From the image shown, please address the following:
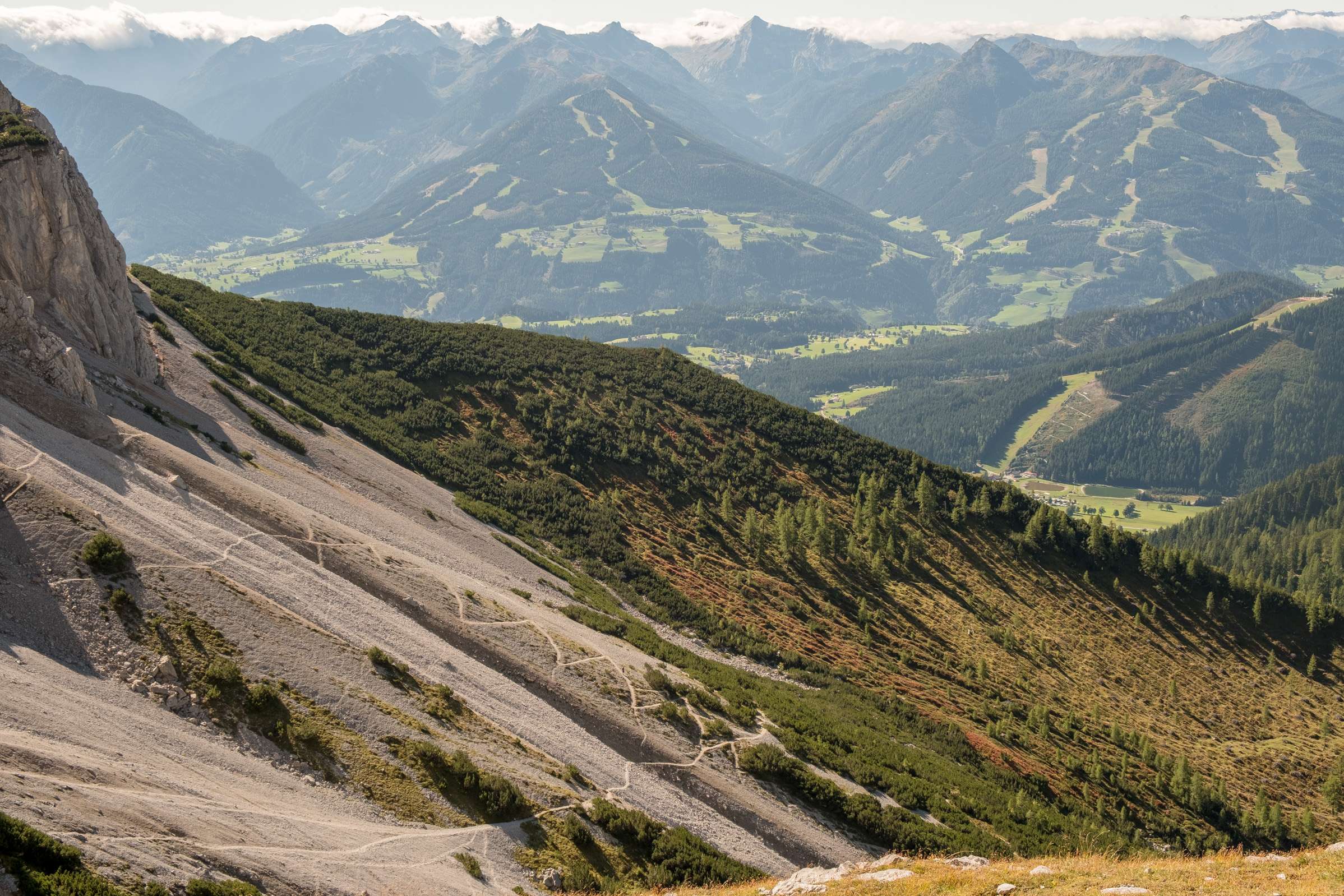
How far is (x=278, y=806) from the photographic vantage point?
31.5m

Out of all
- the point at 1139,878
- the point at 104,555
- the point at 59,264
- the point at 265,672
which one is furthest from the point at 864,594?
the point at 59,264

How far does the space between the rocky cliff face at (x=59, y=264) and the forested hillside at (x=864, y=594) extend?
2007 centimetres

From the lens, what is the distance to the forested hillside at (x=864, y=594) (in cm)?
6512

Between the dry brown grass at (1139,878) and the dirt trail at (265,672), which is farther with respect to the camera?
the dirt trail at (265,672)

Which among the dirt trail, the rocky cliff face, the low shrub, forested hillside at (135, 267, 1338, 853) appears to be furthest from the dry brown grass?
the rocky cliff face

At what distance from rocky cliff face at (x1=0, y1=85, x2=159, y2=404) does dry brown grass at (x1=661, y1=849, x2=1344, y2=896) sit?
52.1 metres

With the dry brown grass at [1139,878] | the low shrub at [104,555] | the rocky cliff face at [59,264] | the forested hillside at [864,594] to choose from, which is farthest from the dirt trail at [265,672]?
the dry brown grass at [1139,878]

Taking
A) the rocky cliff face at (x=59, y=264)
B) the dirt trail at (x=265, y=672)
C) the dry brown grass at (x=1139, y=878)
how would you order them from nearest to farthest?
the dry brown grass at (x=1139, y=878), the dirt trail at (x=265, y=672), the rocky cliff face at (x=59, y=264)

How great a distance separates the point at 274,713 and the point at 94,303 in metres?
44.5

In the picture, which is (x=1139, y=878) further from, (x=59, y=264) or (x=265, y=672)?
(x=59, y=264)

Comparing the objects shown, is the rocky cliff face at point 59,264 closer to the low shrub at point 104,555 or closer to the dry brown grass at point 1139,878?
the low shrub at point 104,555

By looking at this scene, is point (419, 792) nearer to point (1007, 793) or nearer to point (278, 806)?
point (278, 806)

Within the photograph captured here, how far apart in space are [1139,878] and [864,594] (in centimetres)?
6675

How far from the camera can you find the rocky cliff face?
53.3 meters
